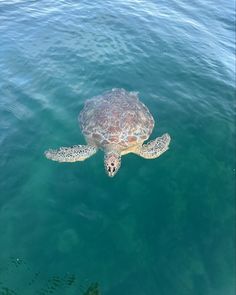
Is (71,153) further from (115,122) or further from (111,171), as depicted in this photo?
(115,122)

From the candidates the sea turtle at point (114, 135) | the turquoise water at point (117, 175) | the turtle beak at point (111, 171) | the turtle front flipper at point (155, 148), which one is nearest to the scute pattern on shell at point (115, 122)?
the sea turtle at point (114, 135)

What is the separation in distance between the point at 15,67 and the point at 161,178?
11.1 m

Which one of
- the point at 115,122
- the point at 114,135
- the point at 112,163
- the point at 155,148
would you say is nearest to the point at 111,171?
the point at 112,163

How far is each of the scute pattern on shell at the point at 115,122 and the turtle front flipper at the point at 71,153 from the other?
0.58 m

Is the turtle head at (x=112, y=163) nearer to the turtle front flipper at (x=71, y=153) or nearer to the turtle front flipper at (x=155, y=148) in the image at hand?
the turtle front flipper at (x=71, y=153)

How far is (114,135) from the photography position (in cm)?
1407

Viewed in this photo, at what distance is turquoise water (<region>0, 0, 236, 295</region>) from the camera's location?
1099 centimetres

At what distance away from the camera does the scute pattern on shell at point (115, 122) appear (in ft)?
46.5

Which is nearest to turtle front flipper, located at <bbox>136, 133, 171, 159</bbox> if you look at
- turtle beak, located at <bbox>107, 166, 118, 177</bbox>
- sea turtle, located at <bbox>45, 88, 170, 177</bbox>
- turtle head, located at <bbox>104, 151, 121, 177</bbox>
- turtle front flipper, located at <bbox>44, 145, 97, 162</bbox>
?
sea turtle, located at <bbox>45, 88, 170, 177</bbox>

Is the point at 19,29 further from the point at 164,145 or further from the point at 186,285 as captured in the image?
the point at 186,285

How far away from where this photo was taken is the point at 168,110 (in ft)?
55.9

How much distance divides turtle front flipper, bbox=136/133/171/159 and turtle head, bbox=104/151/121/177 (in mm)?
1249

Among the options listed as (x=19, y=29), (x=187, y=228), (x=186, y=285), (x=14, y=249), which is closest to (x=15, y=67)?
(x=19, y=29)

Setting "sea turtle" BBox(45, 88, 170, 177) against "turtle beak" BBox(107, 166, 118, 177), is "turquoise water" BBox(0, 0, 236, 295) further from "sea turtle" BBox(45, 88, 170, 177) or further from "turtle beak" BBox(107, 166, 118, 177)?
"sea turtle" BBox(45, 88, 170, 177)
